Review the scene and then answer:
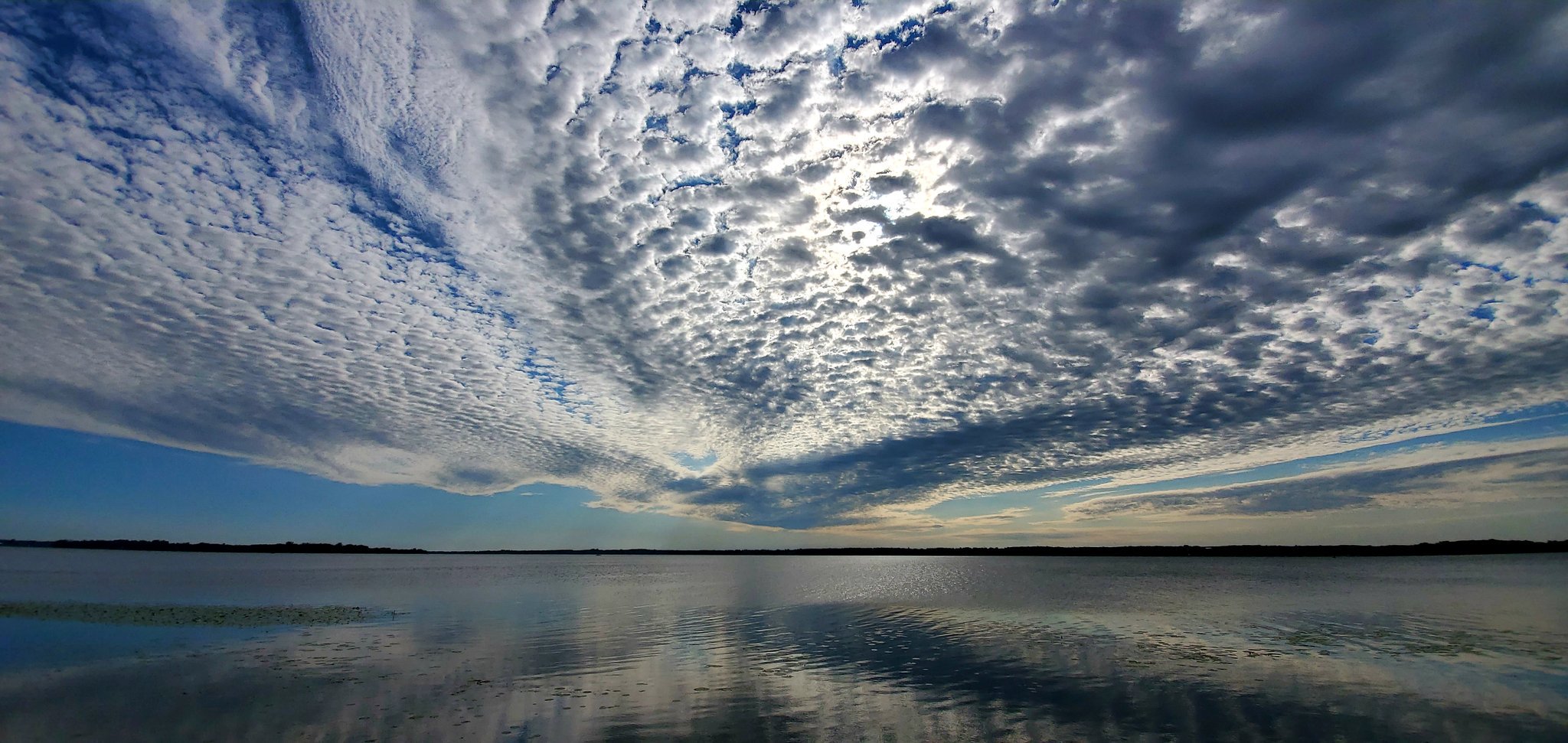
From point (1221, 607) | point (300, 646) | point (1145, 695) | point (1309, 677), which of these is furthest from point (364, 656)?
point (1221, 607)

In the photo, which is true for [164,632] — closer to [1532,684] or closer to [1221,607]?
[1532,684]

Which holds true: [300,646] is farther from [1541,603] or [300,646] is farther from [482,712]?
[1541,603]

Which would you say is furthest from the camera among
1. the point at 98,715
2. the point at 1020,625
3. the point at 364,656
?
the point at 1020,625

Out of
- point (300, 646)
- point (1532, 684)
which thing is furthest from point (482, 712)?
point (1532, 684)

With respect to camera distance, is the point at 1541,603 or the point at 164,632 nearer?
A: the point at 164,632

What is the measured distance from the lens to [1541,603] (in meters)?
56.7

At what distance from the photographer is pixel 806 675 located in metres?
28.4

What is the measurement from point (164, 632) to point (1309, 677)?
57.2 m

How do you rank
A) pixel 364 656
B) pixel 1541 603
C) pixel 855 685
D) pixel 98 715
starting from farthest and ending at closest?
pixel 1541 603, pixel 364 656, pixel 855 685, pixel 98 715

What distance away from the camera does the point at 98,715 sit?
21000 millimetres

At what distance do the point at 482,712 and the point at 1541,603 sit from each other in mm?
81146

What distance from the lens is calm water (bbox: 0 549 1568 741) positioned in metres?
20.6

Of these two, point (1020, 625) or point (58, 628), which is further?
point (1020, 625)

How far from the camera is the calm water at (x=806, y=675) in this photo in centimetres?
2061
